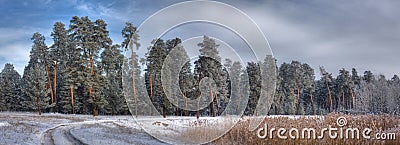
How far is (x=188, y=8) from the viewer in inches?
421

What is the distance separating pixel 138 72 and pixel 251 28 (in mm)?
31078

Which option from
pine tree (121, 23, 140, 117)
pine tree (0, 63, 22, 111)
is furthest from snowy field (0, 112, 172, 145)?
pine tree (0, 63, 22, 111)

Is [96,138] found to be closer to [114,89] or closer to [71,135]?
[71,135]

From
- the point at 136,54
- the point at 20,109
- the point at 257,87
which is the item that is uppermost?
the point at 136,54

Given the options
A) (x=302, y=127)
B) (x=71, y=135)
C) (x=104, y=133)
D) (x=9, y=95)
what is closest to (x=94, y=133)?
(x=104, y=133)

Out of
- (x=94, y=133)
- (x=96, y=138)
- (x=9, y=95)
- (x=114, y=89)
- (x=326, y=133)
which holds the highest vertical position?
(x=114, y=89)

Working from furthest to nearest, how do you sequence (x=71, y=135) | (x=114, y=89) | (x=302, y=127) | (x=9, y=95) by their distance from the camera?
(x=9, y=95)
(x=114, y=89)
(x=71, y=135)
(x=302, y=127)

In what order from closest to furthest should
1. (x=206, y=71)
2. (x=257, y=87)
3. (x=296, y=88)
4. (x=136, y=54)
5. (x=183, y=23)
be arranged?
(x=183, y=23), (x=206, y=71), (x=136, y=54), (x=257, y=87), (x=296, y=88)

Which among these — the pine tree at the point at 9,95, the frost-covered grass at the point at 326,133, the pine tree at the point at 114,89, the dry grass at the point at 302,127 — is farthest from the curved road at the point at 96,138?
the pine tree at the point at 9,95

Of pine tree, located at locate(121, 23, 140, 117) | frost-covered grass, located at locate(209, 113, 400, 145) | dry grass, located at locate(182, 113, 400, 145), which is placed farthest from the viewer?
pine tree, located at locate(121, 23, 140, 117)

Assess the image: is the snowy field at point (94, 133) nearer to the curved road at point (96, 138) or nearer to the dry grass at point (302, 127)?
the curved road at point (96, 138)

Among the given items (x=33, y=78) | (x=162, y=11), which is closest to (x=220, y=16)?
(x=162, y=11)

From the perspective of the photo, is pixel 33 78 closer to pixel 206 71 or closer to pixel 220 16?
pixel 206 71

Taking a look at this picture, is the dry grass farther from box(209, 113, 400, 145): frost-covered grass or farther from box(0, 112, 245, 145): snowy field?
box(0, 112, 245, 145): snowy field
